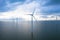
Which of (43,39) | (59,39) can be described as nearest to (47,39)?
(43,39)

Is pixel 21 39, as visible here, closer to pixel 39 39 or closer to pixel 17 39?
pixel 17 39

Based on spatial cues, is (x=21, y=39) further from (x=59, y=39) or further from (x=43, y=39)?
(x=59, y=39)

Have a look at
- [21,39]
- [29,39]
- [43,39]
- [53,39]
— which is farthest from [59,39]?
[21,39]

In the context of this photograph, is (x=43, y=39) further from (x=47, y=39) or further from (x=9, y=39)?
(x=9, y=39)

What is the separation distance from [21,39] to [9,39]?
1629 millimetres

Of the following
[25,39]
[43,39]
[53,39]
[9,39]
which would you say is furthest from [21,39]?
[53,39]

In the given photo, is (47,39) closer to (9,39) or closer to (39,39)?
(39,39)

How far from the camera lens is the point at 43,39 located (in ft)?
49.4

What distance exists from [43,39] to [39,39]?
21.5 inches

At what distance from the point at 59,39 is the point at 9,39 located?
6.69 m

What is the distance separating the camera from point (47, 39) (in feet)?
49.8

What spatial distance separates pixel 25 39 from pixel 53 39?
12.3ft

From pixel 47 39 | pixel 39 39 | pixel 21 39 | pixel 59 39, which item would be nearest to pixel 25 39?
pixel 21 39

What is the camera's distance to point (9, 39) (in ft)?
50.7
